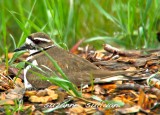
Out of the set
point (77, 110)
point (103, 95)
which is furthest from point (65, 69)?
point (77, 110)

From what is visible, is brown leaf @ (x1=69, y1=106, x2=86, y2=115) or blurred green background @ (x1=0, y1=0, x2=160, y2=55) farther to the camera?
blurred green background @ (x1=0, y1=0, x2=160, y2=55)

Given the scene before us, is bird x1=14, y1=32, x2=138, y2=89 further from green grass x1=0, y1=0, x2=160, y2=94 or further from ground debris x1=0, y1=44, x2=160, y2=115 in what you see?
green grass x1=0, y1=0, x2=160, y2=94

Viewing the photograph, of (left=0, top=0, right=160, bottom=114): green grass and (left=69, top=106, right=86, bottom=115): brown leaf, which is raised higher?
(left=0, top=0, right=160, bottom=114): green grass

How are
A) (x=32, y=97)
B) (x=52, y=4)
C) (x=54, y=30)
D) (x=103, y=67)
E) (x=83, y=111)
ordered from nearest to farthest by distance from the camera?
(x=83, y=111)
(x=32, y=97)
(x=103, y=67)
(x=52, y=4)
(x=54, y=30)

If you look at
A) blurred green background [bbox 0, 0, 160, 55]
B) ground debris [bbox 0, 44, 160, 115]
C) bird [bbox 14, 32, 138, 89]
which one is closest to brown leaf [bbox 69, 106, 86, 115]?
ground debris [bbox 0, 44, 160, 115]

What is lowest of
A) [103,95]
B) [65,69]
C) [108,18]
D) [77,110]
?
[77,110]

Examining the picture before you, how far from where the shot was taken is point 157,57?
7586mm

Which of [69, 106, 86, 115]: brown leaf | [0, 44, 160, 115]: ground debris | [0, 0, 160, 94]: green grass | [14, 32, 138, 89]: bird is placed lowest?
[69, 106, 86, 115]: brown leaf

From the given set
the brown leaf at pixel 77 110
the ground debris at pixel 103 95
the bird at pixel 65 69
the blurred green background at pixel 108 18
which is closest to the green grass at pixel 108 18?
the blurred green background at pixel 108 18

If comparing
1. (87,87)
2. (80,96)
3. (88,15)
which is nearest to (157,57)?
(87,87)

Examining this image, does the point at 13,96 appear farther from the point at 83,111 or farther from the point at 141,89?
the point at 141,89

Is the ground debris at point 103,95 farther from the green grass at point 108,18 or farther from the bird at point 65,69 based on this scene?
the green grass at point 108,18

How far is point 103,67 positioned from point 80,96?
4.80ft

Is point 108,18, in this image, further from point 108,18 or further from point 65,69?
point 65,69
